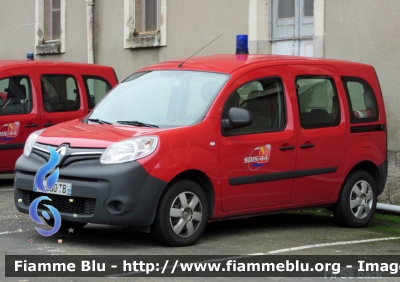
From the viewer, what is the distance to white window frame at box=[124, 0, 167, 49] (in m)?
17.0

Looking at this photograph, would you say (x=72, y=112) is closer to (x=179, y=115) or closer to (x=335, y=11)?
(x=335, y=11)

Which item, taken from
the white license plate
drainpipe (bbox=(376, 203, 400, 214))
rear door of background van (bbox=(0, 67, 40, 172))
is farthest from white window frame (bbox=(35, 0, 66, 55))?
the white license plate

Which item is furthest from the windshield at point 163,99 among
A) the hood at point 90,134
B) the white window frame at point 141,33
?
the white window frame at point 141,33

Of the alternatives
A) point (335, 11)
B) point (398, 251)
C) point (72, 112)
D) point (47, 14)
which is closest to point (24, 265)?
point (398, 251)

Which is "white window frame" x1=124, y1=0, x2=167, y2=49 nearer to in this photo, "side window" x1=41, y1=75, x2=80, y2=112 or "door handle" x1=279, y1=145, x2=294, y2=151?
"side window" x1=41, y1=75, x2=80, y2=112

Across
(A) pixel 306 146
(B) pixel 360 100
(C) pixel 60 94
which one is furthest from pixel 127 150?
(C) pixel 60 94

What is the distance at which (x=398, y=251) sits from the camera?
8.45 meters

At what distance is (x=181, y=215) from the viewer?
8.15 meters

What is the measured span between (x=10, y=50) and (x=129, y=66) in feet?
17.4

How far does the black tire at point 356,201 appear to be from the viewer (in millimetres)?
9812

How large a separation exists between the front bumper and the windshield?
0.77 meters

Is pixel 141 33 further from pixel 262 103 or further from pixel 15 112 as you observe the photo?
pixel 262 103

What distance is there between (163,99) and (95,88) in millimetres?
5407

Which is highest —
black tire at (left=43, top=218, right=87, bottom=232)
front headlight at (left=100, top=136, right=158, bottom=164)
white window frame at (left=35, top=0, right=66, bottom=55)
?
white window frame at (left=35, top=0, right=66, bottom=55)
